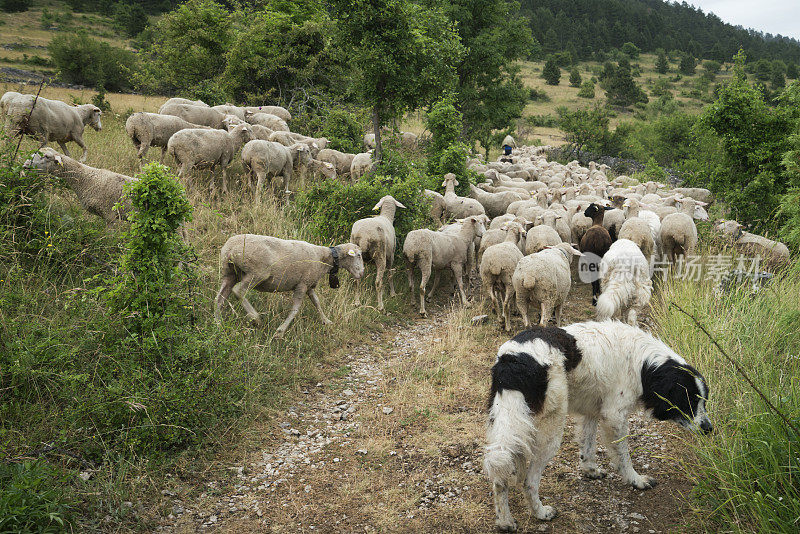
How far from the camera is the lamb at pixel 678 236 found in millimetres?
10633

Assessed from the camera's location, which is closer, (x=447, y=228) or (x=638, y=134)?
(x=447, y=228)

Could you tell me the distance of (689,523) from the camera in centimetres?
418

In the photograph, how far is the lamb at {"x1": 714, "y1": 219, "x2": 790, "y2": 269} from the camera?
1062 cm

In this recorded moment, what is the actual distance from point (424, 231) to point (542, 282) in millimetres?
2663

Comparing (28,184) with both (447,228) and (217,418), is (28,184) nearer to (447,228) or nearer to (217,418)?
(217,418)

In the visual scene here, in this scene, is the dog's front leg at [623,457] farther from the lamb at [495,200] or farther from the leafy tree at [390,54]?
the lamb at [495,200]

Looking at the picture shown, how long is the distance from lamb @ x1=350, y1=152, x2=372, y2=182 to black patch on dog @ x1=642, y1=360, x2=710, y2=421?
1011cm

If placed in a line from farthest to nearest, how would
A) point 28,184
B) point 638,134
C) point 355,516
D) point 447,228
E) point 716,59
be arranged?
1. point 716,59
2. point 638,134
3. point 447,228
4. point 28,184
5. point 355,516

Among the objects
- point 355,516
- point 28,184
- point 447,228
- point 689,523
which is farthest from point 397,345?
point 28,184

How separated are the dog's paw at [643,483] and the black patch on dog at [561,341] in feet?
4.47

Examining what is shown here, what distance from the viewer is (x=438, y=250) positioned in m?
9.91

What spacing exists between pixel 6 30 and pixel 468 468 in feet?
182

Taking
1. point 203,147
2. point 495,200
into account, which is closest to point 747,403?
point 495,200

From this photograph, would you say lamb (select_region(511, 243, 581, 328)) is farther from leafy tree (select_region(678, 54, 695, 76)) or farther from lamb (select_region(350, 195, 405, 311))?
leafy tree (select_region(678, 54, 695, 76))
